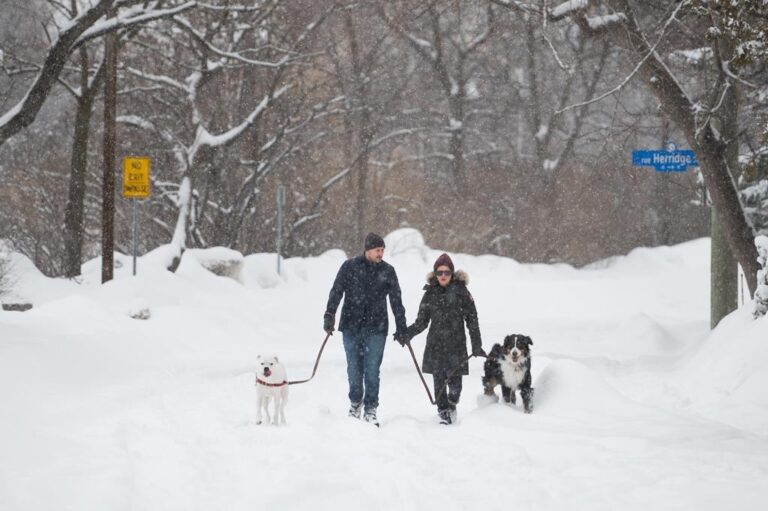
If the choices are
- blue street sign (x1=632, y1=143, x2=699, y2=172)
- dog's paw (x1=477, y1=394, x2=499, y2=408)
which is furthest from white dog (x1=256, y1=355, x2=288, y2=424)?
blue street sign (x1=632, y1=143, x2=699, y2=172)

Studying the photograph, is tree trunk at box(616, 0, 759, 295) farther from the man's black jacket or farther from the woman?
the man's black jacket

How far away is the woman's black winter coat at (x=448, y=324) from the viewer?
30.2ft

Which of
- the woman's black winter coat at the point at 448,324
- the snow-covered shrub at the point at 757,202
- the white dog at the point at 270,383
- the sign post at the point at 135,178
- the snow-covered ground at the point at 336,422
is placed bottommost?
the snow-covered ground at the point at 336,422

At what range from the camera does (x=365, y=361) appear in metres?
9.32

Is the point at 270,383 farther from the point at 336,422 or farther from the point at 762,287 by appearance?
the point at 762,287

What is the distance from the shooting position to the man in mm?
9180

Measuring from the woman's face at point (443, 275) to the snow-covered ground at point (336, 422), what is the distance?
130cm

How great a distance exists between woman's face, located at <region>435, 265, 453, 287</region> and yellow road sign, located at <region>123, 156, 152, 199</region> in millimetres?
11230

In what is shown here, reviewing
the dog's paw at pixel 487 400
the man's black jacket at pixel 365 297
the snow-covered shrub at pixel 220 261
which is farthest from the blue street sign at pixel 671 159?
the snow-covered shrub at pixel 220 261

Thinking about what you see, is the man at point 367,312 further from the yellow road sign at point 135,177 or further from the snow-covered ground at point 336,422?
the yellow road sign at point 135,177

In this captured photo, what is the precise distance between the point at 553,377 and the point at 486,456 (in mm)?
2656

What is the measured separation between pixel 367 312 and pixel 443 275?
84 cm

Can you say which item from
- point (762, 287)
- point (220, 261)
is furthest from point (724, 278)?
point (220, 261)

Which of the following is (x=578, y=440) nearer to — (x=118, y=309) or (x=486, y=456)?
(x=486, y=456)
